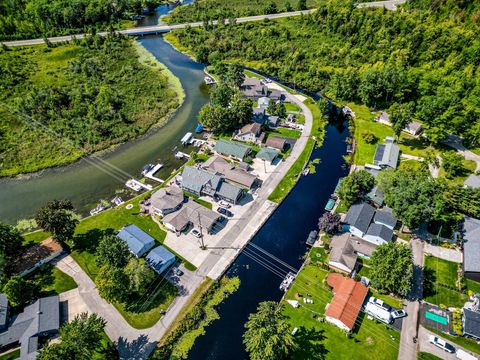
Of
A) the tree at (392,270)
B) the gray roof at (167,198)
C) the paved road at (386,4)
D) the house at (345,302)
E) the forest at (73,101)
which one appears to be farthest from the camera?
the paved road at (386,4)

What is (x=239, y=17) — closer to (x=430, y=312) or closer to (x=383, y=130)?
(x=383, y=130)

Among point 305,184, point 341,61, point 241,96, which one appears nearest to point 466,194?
point 305,184

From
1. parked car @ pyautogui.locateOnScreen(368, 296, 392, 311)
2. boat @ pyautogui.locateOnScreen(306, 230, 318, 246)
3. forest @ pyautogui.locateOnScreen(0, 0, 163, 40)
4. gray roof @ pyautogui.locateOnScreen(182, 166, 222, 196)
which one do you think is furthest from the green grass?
forest @ pyautogui.locateOnScreen(0, 0, 163, 40)

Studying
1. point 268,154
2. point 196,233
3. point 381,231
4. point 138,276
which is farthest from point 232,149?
point 138,276

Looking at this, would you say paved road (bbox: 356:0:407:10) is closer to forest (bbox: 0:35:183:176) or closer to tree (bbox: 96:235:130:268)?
forest (bbox: 0:35:183:176)

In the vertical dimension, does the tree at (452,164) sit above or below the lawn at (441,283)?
above

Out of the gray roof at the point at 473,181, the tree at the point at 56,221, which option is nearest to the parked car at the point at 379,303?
the gray roof at the point at 473,181

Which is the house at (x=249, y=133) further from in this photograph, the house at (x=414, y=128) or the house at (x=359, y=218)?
the house at (x=414, y=128)
